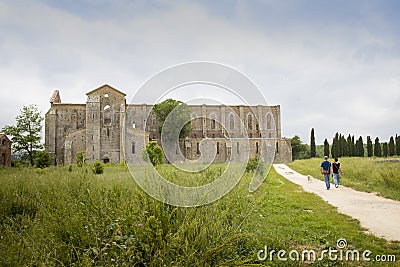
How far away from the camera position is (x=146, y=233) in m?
3.54

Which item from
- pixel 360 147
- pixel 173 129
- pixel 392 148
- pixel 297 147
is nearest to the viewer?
pixel 173 129

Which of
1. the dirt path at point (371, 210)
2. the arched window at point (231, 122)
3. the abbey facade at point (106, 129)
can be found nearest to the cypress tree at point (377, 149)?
the abbey facade at point (106, 129)

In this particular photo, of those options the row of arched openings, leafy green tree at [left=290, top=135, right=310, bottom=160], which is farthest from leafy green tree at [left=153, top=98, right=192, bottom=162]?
leafy green tree at [left=290, top=135, right=310, bottom=160]

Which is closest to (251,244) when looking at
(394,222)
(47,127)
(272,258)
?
(272,258)

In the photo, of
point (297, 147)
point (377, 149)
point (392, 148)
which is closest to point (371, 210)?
point (377, 149)

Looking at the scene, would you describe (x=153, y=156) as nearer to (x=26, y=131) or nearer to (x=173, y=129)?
(x=173, y=129)

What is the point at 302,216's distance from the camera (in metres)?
7.48

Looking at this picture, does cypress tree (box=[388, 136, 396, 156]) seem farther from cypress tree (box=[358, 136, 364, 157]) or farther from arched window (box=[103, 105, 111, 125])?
arched window (box=[103, 105, 111, 125])

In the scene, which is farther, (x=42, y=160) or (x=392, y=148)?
(x=392, y=148)

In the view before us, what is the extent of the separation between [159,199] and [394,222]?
511 cm

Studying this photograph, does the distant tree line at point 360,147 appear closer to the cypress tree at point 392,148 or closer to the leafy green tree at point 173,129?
the cypress tree at point 392,148

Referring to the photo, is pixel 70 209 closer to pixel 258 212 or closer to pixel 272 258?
pixel 272 258

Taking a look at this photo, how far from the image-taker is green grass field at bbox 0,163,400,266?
11.1 feet

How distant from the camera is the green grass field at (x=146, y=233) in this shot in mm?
3371
